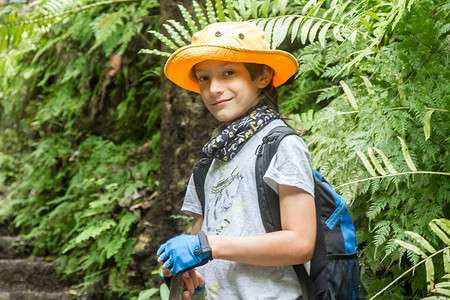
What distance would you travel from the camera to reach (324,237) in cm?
164

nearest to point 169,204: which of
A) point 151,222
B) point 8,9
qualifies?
point 151,222

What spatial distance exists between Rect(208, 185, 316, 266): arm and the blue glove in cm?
3

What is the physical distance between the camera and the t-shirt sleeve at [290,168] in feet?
4.95

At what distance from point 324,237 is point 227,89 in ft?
2.12

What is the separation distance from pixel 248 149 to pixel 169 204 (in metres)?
2.55

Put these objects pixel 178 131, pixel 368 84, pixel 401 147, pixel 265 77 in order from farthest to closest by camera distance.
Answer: pixel 178 131
pixel 368 84
pixel 401 147
pixel 265 77

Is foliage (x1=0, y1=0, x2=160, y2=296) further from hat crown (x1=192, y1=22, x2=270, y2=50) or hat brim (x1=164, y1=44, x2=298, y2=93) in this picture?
hat crown (x1=192, y1=22, x2=270, y2=50)

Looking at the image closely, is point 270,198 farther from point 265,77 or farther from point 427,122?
point 427,122

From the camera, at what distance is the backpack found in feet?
5.20

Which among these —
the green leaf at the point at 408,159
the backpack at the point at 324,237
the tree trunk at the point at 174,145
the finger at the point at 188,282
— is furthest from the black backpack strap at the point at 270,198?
the tree trunk at the point at 174,145

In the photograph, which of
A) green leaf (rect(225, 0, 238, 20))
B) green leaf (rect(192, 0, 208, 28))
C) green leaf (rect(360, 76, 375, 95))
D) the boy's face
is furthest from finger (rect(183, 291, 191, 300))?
green leaf (rect(225, 0, 238, 20))

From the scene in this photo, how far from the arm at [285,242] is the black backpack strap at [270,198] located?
0.06m

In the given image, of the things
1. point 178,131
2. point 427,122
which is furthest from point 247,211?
point 178,131

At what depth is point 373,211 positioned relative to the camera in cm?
217
